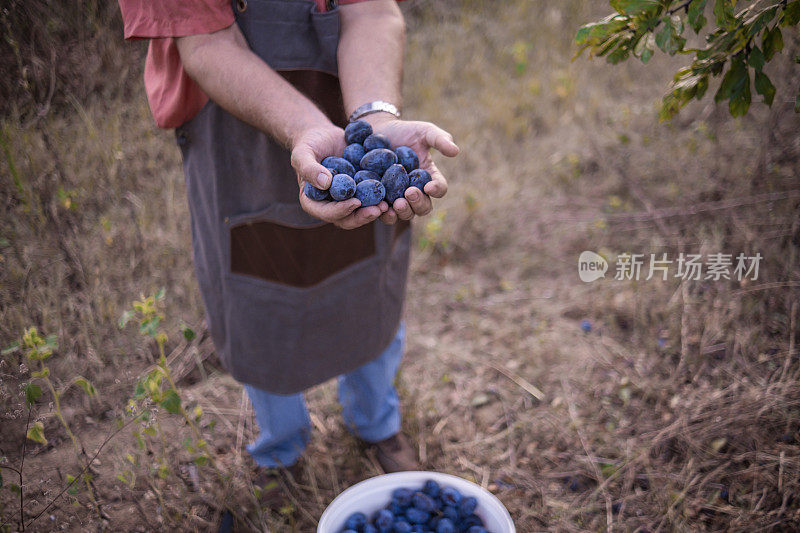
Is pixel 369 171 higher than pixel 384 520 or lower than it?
higher

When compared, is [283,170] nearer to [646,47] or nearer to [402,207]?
[402,207]

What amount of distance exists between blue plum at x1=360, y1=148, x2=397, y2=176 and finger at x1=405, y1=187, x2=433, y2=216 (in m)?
0.10

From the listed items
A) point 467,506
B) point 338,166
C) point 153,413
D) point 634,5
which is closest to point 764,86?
point 634,5

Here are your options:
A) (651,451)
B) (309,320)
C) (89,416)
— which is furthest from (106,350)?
(651,451)

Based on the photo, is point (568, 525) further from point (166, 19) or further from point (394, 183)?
point (166, 19)

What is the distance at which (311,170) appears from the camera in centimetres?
105

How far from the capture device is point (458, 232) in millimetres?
A: 2961

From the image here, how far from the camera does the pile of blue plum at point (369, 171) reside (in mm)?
1106

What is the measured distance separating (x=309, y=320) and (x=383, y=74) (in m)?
0.64

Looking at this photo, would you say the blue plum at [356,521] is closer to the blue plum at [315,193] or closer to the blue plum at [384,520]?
the blue plum at [384,520]

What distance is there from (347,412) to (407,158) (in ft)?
3.16

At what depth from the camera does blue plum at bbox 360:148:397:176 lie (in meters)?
1.16

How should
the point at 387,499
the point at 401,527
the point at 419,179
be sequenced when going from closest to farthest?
the point at 419,179 < the point at 401,527 < the point at 387,499

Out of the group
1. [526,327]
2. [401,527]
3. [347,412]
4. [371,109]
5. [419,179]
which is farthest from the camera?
[526,327]
